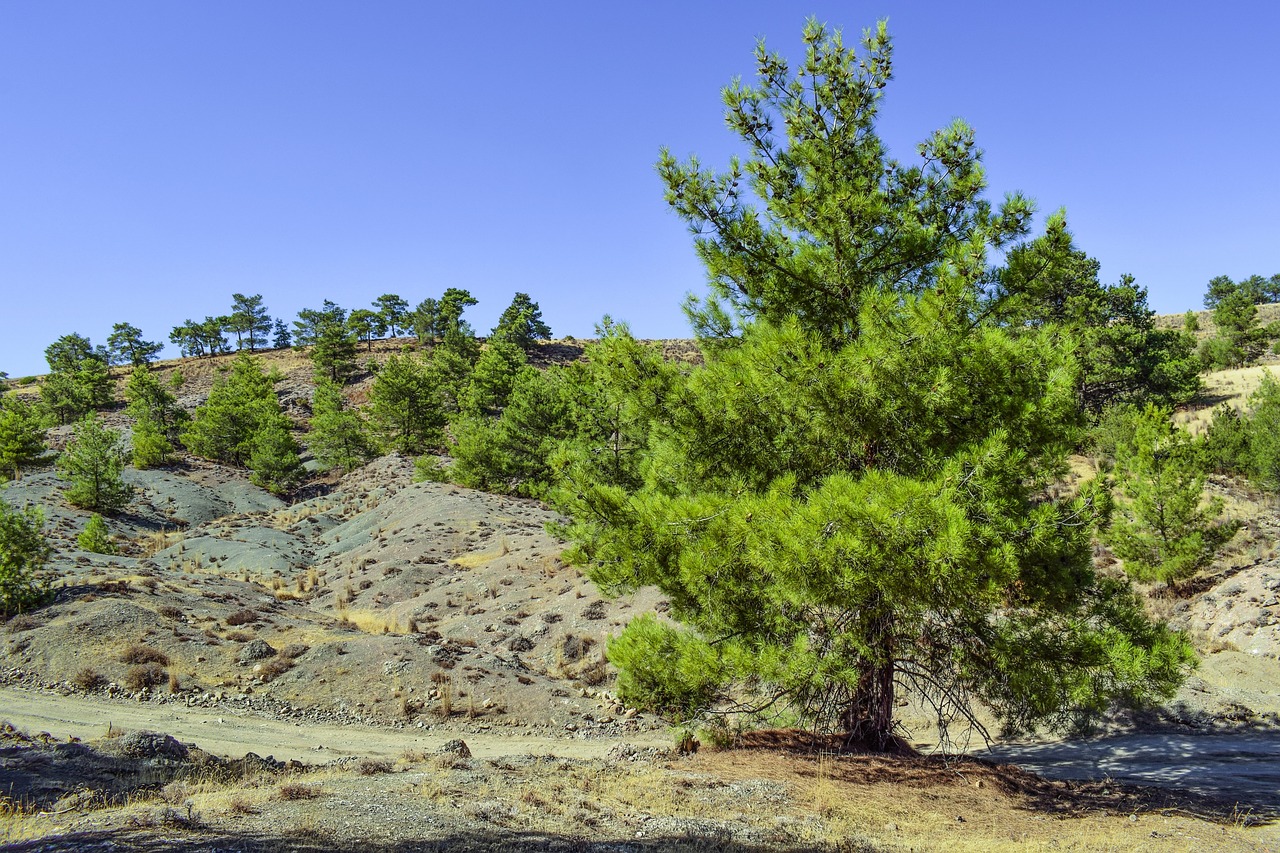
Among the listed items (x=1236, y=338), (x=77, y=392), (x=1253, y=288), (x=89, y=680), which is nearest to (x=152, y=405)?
(x=77, y=392)

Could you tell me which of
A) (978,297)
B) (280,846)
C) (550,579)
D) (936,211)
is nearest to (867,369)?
(978,297)

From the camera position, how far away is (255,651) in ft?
53.6

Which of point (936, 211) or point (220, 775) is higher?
point (936, 211)

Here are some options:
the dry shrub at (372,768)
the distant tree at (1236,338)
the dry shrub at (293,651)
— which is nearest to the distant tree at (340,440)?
the dry shrub at (293,651)

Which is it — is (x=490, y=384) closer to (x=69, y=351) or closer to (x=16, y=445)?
(x=16, y=445)

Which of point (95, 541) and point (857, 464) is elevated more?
point (857, 464)

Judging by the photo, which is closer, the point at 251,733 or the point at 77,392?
the point at 251,733

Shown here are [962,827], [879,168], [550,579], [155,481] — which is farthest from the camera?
[155,481]

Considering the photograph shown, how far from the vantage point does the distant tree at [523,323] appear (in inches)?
3125

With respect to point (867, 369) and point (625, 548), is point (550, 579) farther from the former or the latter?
point (867, 369)

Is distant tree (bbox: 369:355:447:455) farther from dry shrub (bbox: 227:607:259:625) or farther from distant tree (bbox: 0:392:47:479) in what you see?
dry shrub (bbox: 227:607:259:625)

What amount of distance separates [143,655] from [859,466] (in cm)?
1603

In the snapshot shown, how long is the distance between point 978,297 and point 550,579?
18.4 meters

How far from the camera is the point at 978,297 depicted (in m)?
8.72
